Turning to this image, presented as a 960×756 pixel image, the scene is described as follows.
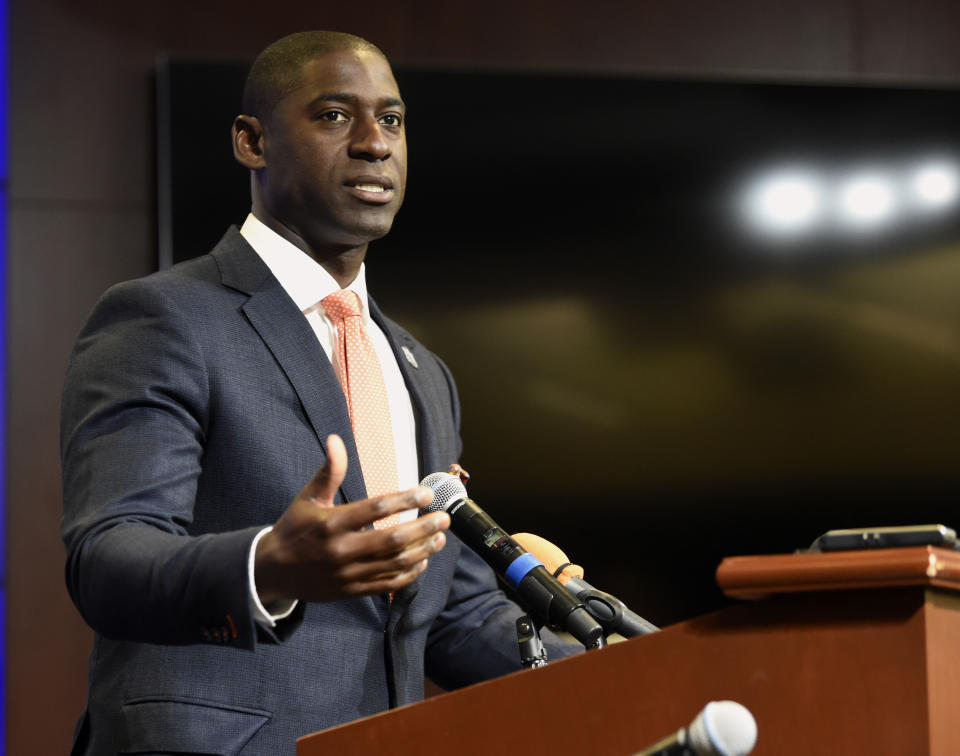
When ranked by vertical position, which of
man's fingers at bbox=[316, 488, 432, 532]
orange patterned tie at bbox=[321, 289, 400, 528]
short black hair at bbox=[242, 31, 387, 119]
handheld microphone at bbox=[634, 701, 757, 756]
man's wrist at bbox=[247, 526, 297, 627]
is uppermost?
short black hair at bbox=[242, 31, 387, 119]

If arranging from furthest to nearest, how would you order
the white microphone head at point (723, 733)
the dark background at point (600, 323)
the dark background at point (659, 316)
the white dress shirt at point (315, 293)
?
the dark background at point (659, 316) < the dark background at point (600, 323) < the white dress shirt at point (315, 293) < the white microphone head at point (723, 733)

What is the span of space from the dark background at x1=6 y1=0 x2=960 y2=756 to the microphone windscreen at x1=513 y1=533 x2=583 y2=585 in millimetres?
1993

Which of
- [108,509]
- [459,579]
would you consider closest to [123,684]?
[108,509]

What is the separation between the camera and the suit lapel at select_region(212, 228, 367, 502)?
1.58m

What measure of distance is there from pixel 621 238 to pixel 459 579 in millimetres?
2078

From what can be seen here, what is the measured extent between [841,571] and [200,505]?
878 mm

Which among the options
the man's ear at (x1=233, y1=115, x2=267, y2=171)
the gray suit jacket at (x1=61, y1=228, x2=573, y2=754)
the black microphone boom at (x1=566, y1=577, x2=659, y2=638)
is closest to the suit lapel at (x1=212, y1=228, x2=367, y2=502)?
the gray suit jacket at (x1=61, y1=228, x2=573, y2=754)

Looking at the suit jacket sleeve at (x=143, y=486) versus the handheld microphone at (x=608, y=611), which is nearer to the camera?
the suit jacket sleeve at (x=143, y=486)

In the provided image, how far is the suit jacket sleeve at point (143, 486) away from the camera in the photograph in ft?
3.93

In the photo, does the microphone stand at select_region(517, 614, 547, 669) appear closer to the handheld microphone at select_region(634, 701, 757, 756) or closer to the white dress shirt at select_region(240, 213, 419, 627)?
the white dress shirt at select_region(240, 213, 419, 627)

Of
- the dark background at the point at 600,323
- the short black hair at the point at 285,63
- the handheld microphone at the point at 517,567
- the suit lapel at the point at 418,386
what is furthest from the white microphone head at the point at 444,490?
the dark background at the point at 600,323

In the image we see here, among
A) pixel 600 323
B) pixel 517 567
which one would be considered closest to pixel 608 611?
pixel 517 567

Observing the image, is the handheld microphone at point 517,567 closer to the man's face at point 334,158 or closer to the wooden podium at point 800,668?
the wooden podium at point 800,668

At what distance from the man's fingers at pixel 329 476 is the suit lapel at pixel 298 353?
0.46 metres
